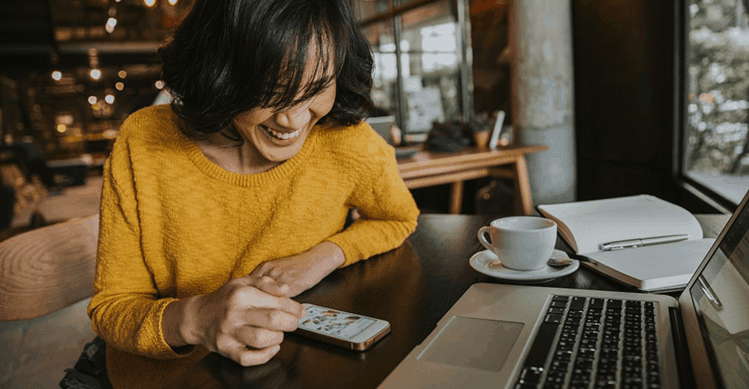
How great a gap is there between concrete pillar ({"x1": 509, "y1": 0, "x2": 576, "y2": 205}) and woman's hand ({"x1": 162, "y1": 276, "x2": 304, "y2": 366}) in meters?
2.96

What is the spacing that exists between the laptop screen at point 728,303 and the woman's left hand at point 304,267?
1.62 ft

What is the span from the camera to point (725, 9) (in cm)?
227

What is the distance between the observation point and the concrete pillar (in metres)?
3.20

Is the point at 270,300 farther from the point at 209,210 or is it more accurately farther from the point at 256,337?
the point at 209,210

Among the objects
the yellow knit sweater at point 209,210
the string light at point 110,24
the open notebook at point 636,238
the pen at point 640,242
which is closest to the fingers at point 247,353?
the yellow knit sweater at point 209,210

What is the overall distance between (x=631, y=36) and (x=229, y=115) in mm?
3264

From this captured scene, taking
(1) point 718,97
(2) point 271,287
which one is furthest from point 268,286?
(1) point 718,97

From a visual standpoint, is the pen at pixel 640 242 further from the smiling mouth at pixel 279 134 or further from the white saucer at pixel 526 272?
the smiling mouth at pixel 279 134

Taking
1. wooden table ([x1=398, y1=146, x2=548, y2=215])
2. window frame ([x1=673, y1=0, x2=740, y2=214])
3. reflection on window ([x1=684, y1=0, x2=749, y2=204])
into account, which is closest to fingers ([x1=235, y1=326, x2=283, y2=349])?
wooden table ([x1=398, y1=146, x2=548, y2=215])

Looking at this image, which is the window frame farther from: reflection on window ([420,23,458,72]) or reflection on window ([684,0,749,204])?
reflection on window ([420,23,458,72])

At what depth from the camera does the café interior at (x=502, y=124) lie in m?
1.05

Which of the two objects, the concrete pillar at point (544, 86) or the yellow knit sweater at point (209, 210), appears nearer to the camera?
the yellow knit sweater at point (209, 210)

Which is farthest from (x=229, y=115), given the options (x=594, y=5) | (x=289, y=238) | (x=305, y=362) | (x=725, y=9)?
(x=594, y=5)

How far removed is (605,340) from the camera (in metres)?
0.49
